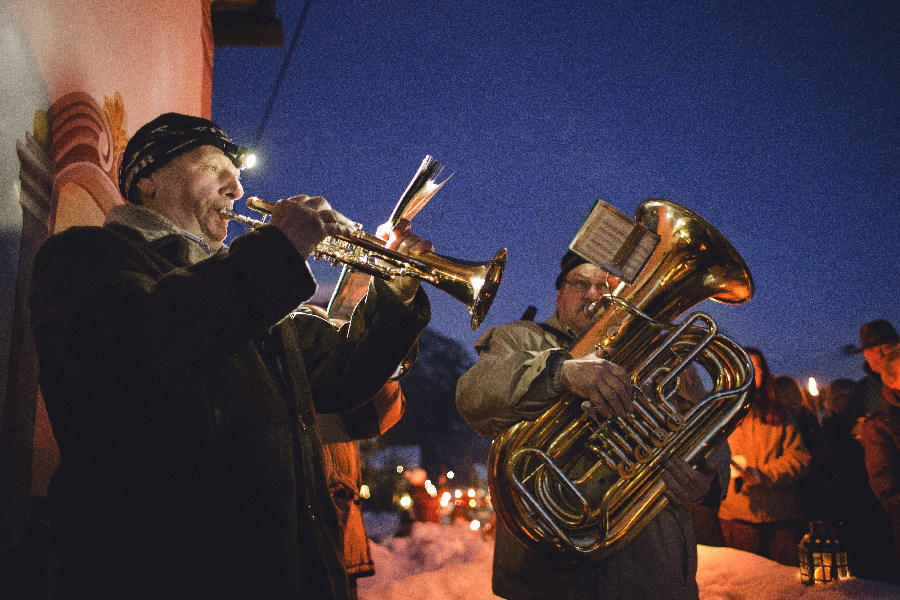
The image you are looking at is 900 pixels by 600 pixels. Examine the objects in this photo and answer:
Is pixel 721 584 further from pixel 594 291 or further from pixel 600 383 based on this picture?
pixel 600 383

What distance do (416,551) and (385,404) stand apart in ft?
15.1

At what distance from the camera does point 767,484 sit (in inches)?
182

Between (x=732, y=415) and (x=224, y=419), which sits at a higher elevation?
(x=224, y=419)

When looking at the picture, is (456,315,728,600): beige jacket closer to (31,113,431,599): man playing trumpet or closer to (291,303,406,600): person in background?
(291,303,406,600): person in background

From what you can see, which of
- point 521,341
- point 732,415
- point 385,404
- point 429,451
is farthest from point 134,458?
point 429,451

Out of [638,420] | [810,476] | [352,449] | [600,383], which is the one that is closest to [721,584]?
[810,476]

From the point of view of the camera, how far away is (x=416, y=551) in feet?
21.9

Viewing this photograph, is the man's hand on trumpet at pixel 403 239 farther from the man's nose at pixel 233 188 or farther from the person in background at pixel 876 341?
the person in background at pixel 876 341

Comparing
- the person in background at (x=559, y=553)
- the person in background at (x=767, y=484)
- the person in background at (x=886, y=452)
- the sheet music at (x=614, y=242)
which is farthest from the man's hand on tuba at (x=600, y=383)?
the person in background at (x=886, y=452)

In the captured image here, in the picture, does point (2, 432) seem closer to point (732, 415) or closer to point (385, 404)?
point (385, 404)

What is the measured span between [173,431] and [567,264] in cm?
262

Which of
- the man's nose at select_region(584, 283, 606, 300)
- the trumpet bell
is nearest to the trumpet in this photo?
the trumpet bell

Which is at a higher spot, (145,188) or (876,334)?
(145,188)

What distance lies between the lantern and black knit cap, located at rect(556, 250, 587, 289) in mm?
2242
